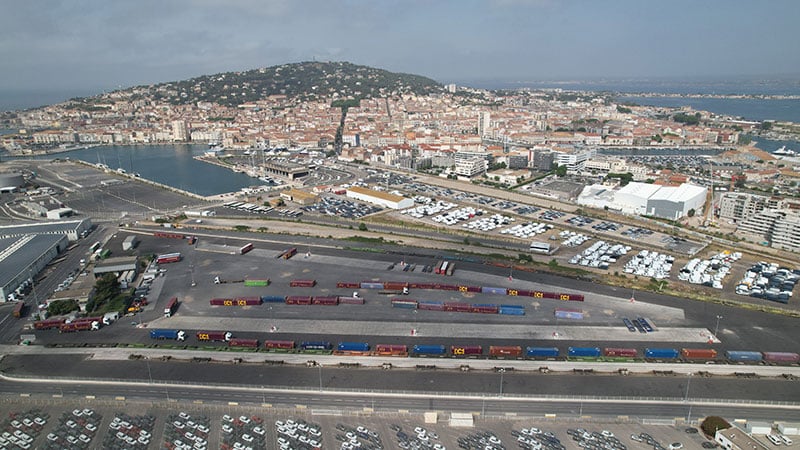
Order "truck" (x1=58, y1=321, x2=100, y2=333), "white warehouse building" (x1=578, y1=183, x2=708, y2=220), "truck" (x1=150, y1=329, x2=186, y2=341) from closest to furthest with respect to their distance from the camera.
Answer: "truck" (x1=150, y1=329, x2=186, y2=341) → "truck" (x1=58, y1=321, x2=100, y2=333) → "white warehouse building" (x1=578, y1=183, x2=708, y2=220)

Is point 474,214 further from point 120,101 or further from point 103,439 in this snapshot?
point 120,101

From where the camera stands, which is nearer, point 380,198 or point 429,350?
point 429,350

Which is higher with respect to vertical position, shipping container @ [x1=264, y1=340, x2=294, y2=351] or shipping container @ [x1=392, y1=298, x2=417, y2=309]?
shipping container @ [x1=392, y1=298, x2=417, y2=309]

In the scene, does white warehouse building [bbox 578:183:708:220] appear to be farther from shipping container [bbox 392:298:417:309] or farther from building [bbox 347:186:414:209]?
shipping container [bbox 392:298:417:309]

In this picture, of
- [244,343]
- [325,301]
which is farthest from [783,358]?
[244,343]

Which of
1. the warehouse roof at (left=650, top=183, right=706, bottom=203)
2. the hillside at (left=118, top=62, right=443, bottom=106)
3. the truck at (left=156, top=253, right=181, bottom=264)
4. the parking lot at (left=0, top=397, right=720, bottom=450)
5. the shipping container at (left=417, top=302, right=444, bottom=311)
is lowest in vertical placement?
the parking lot at (left=0, top=397, right=720, bottom=450)

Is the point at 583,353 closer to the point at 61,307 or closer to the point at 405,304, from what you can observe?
the point at 405,304

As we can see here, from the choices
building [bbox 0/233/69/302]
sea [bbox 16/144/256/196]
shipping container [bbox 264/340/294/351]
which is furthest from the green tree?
sea [bbox 16/144/256/196]
